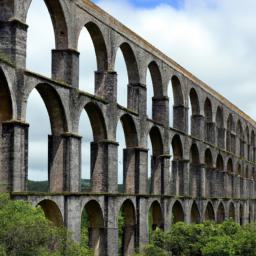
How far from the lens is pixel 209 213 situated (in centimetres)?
4862

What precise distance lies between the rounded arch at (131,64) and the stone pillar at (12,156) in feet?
42.1

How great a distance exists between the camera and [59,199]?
2606 cm

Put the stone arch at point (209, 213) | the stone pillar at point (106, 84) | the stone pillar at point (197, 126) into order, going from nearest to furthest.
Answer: the stone pillar at point (106, 84)
the stone pillar at point (197, 126)
the stone arch at point (209, 213)

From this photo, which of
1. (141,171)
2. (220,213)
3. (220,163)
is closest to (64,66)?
(141,171)

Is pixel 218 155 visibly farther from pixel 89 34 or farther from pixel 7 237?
pixel 7 237

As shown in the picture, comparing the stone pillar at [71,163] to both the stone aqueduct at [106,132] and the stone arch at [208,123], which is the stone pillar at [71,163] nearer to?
the stone aqueduct at [106,132]

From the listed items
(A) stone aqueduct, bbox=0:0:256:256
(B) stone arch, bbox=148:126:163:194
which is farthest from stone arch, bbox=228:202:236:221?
(B) stone arch, bbox=148:126:163:194

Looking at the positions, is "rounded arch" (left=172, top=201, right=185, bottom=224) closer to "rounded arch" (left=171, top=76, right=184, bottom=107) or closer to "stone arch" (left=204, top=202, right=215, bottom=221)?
"stone arch" (left=204, top=202, right=215, bottom=221)

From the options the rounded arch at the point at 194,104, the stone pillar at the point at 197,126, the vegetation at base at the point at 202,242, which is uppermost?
the rounded arch at the point at 194,104

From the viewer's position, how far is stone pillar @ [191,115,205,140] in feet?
155

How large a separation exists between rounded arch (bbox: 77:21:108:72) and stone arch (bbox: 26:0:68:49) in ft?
9.03

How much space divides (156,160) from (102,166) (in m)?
8.75

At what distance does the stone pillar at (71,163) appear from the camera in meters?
26.8

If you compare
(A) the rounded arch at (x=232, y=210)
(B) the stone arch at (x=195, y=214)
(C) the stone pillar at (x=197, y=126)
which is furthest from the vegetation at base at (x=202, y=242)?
(A) the rounded arch at (x=232, y=210)
